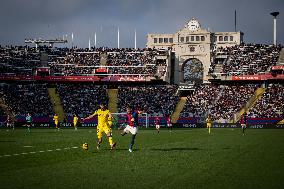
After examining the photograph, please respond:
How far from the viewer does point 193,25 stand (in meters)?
95.5

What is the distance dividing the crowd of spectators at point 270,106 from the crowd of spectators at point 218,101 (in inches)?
111

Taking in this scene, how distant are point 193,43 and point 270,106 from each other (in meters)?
28.3

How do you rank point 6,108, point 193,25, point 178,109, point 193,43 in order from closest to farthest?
point 6,108 < point 178,109 < point 193,43 < point 193,25

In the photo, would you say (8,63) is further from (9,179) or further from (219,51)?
(9,179)

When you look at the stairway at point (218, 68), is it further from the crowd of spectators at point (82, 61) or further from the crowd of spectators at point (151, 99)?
the crowd of spectators at point (82, 61)

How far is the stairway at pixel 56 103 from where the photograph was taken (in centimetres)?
7218

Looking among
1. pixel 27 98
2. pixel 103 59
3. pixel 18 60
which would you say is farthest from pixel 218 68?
pixel 18 60

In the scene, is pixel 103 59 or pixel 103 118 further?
pixel 103 59

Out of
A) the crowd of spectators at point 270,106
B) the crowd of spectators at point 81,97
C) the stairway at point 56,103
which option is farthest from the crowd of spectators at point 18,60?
the crowd of spectators at point 270,106

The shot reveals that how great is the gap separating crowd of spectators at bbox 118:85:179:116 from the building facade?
9405 millimetres

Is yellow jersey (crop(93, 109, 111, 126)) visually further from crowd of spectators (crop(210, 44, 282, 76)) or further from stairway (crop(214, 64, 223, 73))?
stairway (crop(214, 64, 223, 73))

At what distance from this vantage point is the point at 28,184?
10820mm

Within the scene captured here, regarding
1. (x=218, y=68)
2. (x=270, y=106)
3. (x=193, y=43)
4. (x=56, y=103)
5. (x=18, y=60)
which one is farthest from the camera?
(x=193, y=43)

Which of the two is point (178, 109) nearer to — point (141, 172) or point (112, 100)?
point (112, 100)
